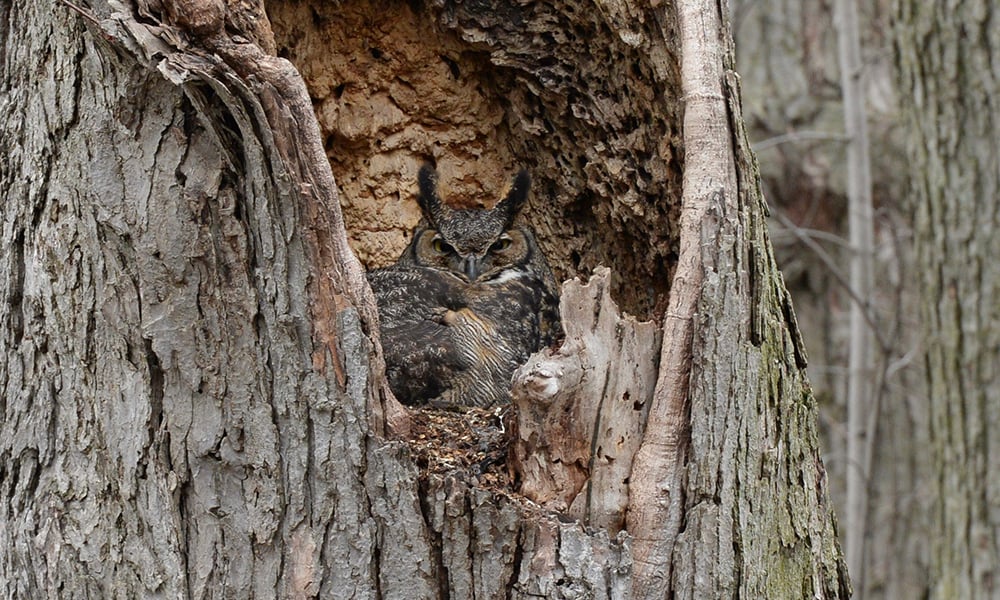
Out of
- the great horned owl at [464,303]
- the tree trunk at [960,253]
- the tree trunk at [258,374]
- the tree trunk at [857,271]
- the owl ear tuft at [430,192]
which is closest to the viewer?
the tree trunk at [258,374]

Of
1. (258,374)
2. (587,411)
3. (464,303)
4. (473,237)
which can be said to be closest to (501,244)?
(473,237)

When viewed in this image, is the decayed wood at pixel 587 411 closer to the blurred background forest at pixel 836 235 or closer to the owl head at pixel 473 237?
the owl head at pixel 473 237

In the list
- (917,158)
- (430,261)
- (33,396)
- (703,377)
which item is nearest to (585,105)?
(430,261)

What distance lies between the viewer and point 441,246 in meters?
3.49

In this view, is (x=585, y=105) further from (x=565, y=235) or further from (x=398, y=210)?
(x=398, y=210)

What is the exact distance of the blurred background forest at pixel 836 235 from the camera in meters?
6.06

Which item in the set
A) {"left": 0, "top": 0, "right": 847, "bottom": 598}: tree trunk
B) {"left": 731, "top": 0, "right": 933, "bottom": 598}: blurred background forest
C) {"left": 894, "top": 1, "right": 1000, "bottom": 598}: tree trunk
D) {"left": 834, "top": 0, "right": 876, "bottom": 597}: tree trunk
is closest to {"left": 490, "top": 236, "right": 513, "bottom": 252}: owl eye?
{"left": 0, "top": 0, "right": 847, "bottom": 598}: tree trunk

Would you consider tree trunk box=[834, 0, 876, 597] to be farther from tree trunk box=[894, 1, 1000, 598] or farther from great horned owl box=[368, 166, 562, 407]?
great horned owl box=[368, 166, 562, 407]

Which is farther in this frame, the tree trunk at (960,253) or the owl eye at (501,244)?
the tree trunk at (960,253)

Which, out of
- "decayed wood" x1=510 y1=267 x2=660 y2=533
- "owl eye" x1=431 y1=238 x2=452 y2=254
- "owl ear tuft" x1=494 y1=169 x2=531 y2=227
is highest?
"owl ear tuft" x1=494 y1=169 x2=531 y2=227

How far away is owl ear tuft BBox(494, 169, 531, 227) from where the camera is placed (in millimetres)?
3369

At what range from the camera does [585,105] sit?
3.02 meters

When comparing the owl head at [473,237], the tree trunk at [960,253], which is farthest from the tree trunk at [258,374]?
the tree trunk at [960,253]

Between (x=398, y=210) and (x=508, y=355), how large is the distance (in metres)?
0.82
